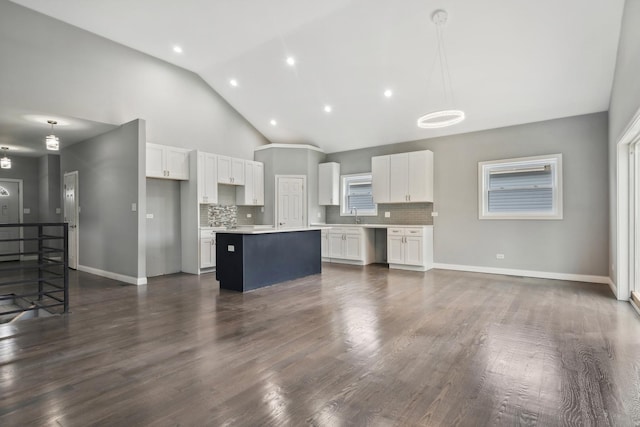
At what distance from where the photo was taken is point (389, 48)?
5.35 metres

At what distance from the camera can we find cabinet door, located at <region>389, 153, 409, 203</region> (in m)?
7.30

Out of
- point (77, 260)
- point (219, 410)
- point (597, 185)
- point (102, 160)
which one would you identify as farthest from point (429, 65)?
point (77, 260)

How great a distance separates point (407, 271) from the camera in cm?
684

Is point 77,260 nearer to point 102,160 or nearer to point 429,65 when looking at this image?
point 102,160

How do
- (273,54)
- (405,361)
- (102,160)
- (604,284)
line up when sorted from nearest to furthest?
1. (405,361)
2. (604,284)
3. (273,54)
4. (102,160)

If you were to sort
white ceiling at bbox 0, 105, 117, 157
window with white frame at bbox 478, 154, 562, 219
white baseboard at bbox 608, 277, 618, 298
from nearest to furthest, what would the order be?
white baseboard at bbox 608, 277, 618, 298 < white ceiling at bbox 0, 105, 117, 157 < window with white frame at bbox 478, 154, 562, 219

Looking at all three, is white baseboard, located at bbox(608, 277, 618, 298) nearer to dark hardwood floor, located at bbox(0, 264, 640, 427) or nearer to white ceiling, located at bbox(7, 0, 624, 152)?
dark hardwood floor, located at bbox(0, 264, 640, 427)

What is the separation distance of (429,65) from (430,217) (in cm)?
321

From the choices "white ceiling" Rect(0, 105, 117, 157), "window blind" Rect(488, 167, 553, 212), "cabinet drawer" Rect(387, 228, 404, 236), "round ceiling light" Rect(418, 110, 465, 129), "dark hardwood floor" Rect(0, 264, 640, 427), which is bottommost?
"dark hardwood floor" Rect(0, 264, 640, 427)

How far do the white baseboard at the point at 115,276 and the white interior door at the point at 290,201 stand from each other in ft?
11.2

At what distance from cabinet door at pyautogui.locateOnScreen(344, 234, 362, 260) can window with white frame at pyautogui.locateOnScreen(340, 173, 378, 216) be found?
922 mm

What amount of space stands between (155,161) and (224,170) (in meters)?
1.44

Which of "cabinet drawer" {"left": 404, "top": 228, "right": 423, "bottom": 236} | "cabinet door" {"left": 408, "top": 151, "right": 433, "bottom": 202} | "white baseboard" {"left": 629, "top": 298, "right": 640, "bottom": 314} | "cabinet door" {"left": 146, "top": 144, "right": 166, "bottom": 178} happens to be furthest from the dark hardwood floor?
"cabinet door" {"left": 408, "top": 151, "right": 433, "bottom": 202}

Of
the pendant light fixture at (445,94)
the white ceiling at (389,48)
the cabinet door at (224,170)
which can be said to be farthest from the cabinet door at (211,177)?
the pendant light fixture at (445,94)
